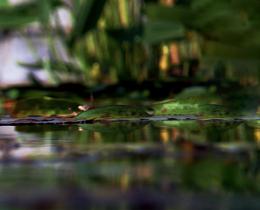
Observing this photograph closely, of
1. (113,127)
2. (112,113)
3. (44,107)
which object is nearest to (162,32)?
(44,107)

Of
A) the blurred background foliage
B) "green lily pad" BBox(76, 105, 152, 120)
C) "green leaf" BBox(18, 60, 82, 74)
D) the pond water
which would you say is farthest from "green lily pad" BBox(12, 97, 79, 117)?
"green leaf" BBox(18, 60, 82, 74)

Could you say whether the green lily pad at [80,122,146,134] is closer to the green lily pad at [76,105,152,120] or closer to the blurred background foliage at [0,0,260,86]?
the green lily pad at [76,105,152,120]

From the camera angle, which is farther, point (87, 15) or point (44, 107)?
point (87, 15)

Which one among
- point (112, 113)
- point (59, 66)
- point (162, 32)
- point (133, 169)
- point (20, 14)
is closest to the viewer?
point (133, 169)

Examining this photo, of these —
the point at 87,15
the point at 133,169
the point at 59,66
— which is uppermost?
the point at 87,15

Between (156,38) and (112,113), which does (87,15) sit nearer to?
(156,38)

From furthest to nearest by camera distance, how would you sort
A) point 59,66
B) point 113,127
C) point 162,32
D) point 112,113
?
1. point 59,66
2. point 162,32
3. point 112,113
4. point 113,127

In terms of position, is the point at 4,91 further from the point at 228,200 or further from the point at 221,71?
the point at 228,200
